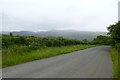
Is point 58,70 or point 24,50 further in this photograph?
point 24,50

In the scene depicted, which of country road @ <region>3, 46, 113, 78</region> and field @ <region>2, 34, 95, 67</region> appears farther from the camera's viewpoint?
field @ <region>2, 34, 95, 67</region>

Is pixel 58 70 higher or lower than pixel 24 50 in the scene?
lower

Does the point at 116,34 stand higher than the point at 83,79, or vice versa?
the point at 116,34

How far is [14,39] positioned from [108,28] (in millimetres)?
21882

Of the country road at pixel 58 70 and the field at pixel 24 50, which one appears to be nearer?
the country road at pixel 58 70

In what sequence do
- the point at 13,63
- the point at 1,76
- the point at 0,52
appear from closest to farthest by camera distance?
the point at 1,76 → the point at 13,63 → the point at 0,52

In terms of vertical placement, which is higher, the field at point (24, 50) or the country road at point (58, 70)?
the field at point (24, 50)

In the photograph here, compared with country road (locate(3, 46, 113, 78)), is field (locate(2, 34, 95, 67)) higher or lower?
higher

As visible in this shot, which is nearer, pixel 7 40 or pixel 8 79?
pixel 8 79

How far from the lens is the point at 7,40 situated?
30.1 metres

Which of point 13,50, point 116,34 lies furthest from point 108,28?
point 13,50

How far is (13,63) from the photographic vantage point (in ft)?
51.6

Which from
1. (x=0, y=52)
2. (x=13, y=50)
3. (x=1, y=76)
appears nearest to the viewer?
(x=1, y=76)

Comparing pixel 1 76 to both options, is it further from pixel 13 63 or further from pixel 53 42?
pixel 53 42
